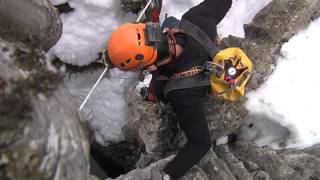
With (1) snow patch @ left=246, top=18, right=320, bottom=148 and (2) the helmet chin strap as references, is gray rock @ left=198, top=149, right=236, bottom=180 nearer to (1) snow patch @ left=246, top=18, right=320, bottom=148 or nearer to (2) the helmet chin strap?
(1) snow patch @ left=246, top=18, right=320, bottom=148

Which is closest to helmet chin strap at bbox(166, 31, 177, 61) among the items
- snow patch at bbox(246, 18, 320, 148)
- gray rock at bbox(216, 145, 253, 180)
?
gray rock at bbox(216, 145, 253, 180)

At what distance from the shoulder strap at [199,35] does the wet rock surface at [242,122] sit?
3.69 feet

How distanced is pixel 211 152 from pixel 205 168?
0.24 m

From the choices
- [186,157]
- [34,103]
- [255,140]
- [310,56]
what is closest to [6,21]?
[34,103]

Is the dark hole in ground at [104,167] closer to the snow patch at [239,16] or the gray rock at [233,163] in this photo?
the gray rock at [233,163]

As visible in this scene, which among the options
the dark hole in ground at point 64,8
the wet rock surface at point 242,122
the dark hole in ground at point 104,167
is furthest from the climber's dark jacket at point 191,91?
the dark hole in ground at point 104,167

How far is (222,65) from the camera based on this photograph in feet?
16.4

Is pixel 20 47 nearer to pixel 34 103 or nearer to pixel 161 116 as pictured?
pixel 34 103

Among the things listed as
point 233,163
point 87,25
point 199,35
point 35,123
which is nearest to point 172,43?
point 199,35

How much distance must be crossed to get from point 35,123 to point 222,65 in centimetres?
247

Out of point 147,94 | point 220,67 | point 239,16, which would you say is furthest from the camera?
point 239,16

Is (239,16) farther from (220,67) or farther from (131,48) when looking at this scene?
(131,48)

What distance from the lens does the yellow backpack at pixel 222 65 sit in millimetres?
5012

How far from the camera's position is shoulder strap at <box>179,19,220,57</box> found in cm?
504
